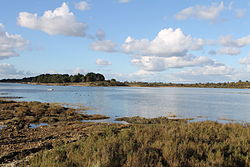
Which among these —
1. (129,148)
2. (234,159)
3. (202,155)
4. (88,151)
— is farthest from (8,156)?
(234,159)

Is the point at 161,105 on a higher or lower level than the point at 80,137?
lower

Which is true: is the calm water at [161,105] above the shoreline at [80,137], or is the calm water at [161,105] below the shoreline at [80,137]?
below

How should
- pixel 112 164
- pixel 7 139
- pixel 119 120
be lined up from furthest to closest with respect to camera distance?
1. pixel 119 120
2. pixel 7 139
3. pixel 112 164

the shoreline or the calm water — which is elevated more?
the shoreline

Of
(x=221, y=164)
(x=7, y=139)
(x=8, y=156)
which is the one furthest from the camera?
(x=7, y=139)

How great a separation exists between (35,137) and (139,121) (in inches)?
561

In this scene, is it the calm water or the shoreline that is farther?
the calm water

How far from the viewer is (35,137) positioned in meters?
16.6

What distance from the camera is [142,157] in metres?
5.45

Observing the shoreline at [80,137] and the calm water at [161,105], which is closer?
the shoreline at [80,137]

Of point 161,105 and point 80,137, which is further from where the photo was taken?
point 161,105

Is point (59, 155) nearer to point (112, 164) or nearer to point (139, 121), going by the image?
point (112, 164)

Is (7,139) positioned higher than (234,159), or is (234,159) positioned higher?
(234,159)

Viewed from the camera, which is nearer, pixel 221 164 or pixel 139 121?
pixel 221 164
